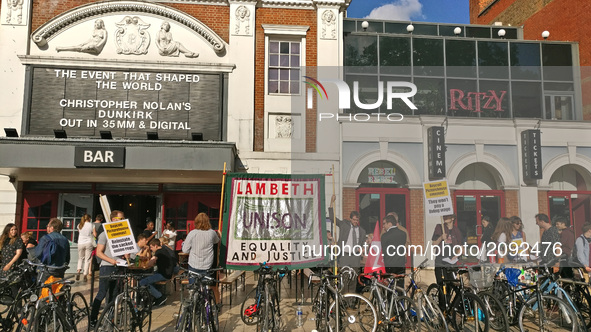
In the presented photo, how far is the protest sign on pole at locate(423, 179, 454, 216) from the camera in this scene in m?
7.10

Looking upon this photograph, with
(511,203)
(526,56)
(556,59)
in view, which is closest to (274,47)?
(511,203)

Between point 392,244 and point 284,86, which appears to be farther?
point 284,86

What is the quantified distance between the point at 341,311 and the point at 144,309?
3185 mm

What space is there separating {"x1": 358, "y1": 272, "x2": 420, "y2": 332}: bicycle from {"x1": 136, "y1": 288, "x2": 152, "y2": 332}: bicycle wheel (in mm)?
3703


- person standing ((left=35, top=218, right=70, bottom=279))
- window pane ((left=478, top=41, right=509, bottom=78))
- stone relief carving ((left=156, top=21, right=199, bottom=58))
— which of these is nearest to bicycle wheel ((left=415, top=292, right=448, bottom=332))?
person standing ((left=35, top=218, right=70, bottom=279))

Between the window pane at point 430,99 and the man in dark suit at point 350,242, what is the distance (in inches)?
91.3

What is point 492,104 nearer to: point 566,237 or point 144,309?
point 566,237

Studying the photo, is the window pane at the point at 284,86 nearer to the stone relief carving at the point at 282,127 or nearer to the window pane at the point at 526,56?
the stone relief carving at the point at 282,127

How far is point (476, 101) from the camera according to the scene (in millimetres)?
8031

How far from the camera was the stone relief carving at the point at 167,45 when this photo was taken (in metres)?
14.1

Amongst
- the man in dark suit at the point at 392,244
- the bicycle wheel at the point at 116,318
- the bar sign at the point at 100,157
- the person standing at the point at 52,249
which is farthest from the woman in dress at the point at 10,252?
the man in dark suit at the point at 392,244

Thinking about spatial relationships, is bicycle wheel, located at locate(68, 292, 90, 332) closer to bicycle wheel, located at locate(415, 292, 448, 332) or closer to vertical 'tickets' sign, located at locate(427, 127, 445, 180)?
bicycle wheel, located at locate(415, 292, 448, 332)

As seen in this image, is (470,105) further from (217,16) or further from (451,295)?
(217,16)


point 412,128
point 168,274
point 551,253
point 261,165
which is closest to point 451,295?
point 551,253
